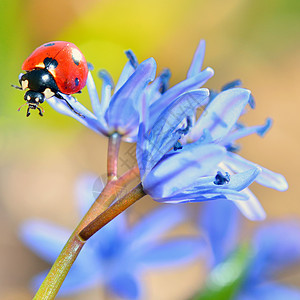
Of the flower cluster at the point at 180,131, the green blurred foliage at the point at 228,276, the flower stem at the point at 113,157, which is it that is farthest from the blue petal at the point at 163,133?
the green blurred foliage at the point at 228,276

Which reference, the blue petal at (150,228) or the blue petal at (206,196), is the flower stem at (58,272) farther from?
the blue petal at (150,228)

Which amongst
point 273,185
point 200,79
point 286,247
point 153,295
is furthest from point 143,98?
point 153,295

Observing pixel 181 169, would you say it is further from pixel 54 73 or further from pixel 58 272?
pixel 54 73

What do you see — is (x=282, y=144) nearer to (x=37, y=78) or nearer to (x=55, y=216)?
(x=55, y=216)

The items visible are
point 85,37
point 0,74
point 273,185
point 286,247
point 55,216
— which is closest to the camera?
point 273,185

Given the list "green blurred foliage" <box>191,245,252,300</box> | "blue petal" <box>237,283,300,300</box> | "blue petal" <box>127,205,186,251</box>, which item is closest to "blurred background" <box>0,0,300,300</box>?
"blue petal" <box>127,205,186,251</box>

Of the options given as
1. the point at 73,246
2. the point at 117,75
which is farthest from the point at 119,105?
the point at 117,75
